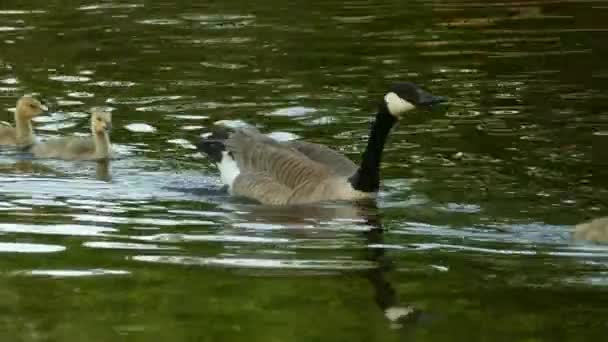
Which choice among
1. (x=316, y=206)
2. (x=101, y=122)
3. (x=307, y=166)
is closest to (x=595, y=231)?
(x=316, y=206)

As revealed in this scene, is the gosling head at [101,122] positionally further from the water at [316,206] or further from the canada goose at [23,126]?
the canada goose at [23,126]

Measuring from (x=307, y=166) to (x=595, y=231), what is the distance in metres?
3.23

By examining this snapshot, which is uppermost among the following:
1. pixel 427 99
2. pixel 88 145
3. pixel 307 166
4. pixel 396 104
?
pixel 427 99

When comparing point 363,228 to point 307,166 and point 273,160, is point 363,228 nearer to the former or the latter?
point 307,166

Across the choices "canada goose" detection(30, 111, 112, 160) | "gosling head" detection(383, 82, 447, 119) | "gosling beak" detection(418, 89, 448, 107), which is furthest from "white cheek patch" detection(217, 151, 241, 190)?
"gosling beak" detection(418, 89, 448, 107)

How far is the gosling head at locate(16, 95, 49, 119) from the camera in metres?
16.0

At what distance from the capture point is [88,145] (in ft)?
50.3

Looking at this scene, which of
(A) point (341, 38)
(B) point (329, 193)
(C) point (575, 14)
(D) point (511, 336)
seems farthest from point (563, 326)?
(C) point (575, 14)

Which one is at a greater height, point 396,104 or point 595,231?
point 396,104

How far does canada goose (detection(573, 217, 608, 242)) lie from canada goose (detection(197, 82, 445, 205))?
200 cm

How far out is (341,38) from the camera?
70.4ft

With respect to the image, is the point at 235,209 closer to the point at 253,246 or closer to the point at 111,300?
the point at 253,246

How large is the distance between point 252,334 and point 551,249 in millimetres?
3143

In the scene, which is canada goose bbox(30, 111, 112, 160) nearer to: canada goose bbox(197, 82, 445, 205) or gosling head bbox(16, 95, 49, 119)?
gosling head bbox(16, 95, 49, 119)
